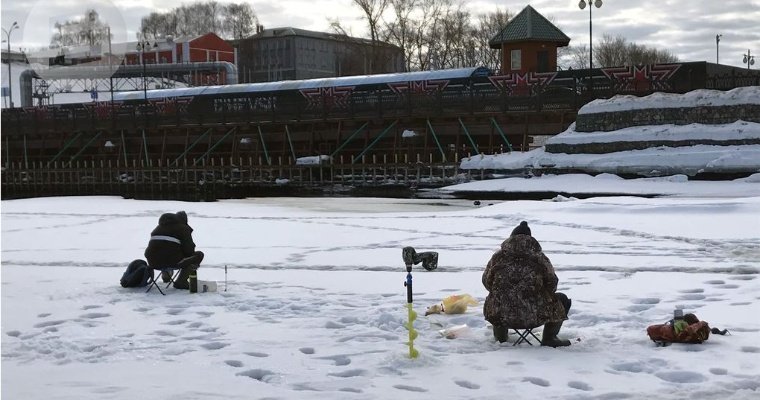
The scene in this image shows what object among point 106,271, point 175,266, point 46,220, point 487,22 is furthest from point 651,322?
point 487,22

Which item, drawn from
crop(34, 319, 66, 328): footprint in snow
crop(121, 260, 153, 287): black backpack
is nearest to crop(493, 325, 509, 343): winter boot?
crop(34, 319, 66, 328): footprint in snow

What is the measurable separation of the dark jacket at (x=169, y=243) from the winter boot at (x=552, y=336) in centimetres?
524

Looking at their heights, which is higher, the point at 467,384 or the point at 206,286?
the point at 206,286

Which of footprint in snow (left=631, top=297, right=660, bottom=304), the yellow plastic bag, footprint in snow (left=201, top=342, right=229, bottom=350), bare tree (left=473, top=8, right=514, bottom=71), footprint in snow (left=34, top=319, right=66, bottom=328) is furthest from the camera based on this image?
bare tree (left=473, top=8, right=514, bottom=71)

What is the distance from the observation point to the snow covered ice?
7148mm

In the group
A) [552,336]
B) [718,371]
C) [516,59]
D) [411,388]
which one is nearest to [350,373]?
[411,388]

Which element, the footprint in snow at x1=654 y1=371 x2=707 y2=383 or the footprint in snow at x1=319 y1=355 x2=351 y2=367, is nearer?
the footprint in snow at x1=654 y1=371 x2=707 y2=383

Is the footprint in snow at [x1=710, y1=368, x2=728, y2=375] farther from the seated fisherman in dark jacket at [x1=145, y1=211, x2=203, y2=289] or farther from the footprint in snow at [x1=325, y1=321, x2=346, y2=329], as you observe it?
the seated fisherman in dark jacket at [x1=145, y1=211, x2=203, y2=289]

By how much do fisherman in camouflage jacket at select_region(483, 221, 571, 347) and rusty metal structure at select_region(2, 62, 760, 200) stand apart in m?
33.1

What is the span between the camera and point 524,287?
8.14m

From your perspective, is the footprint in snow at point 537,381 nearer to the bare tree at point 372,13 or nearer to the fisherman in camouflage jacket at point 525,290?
the fisherman in camouflage jacket at point 525,290

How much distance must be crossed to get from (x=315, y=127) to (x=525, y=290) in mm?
46736

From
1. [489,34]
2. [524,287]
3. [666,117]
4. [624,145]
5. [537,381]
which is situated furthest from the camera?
[489,34]

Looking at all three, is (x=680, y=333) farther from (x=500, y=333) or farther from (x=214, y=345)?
(x=214, y=345)
